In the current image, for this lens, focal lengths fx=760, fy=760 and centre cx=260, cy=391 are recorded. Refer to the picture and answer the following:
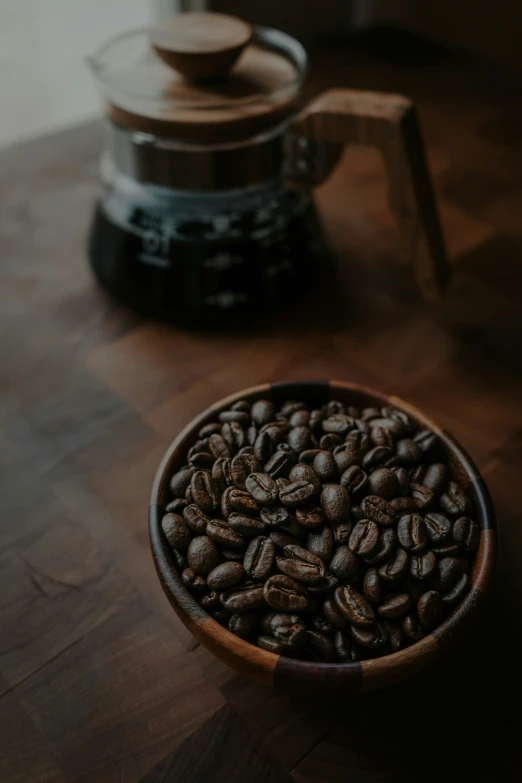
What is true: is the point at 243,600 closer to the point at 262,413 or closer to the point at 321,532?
the point at 321,532

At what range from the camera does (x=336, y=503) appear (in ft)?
1.95

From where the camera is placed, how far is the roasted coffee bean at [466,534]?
0.59m

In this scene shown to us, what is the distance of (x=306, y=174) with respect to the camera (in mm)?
887

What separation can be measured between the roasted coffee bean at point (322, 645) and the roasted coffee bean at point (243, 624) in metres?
0.04

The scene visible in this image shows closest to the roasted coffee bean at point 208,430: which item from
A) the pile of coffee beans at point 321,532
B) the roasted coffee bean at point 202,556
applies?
the pile of coffee beans at point 321,532

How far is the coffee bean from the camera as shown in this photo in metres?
0.58

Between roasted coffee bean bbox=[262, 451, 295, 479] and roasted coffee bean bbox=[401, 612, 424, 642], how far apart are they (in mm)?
151

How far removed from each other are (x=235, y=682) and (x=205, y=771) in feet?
0.24

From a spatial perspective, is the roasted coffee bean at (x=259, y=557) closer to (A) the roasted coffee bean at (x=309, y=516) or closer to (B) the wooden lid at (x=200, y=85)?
(A) the roasted coffee bean at (x=309, y=516)

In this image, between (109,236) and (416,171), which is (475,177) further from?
(109,236)

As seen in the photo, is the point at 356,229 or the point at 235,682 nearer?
the point at 235,682

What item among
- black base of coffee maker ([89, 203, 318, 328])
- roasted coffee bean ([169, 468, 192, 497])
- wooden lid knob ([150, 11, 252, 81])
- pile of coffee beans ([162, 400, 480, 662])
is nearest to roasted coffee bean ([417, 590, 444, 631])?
pile of coffee beans ([162, 400, 480, 662])

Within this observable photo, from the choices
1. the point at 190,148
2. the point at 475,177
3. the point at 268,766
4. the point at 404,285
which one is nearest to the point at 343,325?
the point at 404,285

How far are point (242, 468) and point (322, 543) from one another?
93 mm
